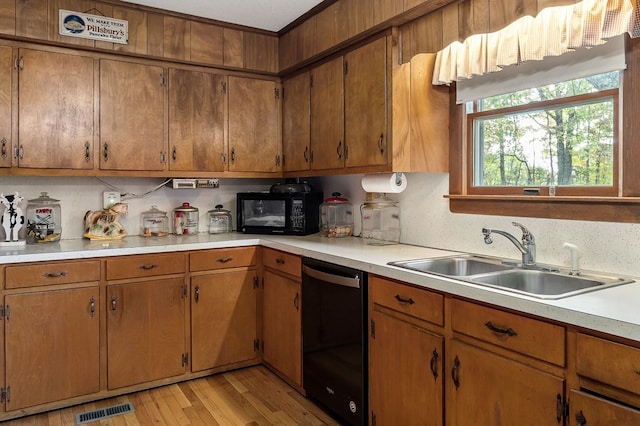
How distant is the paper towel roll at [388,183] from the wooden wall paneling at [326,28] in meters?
0.91

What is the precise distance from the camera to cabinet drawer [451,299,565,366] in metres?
Answer: 1.43

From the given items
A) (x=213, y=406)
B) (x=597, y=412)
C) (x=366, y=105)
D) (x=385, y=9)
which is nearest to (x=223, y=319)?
(x=213, y=406)

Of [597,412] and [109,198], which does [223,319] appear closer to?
[109,198]

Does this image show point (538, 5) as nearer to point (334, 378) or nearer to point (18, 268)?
point (334, 378)

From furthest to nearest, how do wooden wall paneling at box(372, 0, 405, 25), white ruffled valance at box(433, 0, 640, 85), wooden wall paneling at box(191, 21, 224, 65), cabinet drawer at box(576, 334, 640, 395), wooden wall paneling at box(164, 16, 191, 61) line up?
wooden wall paneling at box(191, 21, 224, 65) → wooden wall paneling at box(164, 16, 191, 61) → wooden wall paneling at box(372, 0, 405, 25) → white ruffled valance at box(433, 0, 640, 85) → cabinet drawer at box(576, 334, 640, 395)

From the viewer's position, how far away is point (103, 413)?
8.63 feet

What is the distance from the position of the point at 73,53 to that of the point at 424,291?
8.53 feet

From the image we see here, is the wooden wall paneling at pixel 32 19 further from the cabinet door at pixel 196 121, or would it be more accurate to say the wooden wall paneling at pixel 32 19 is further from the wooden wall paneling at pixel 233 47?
the wooden wall paneling at pixel 233 47

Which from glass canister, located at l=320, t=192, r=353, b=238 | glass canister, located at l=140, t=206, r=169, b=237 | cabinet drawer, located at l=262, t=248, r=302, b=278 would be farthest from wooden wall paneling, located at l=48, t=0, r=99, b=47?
glass canister, located at l=320, t=192, r=353, b=238

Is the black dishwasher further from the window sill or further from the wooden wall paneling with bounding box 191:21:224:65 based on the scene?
the wooden wall paneling with bounding box 191:21:224:65

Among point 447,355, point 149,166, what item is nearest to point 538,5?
point 447,355

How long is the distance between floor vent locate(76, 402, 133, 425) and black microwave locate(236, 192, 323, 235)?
141 centimetres

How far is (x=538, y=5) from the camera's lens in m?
1.92

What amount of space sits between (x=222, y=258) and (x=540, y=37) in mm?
2221
